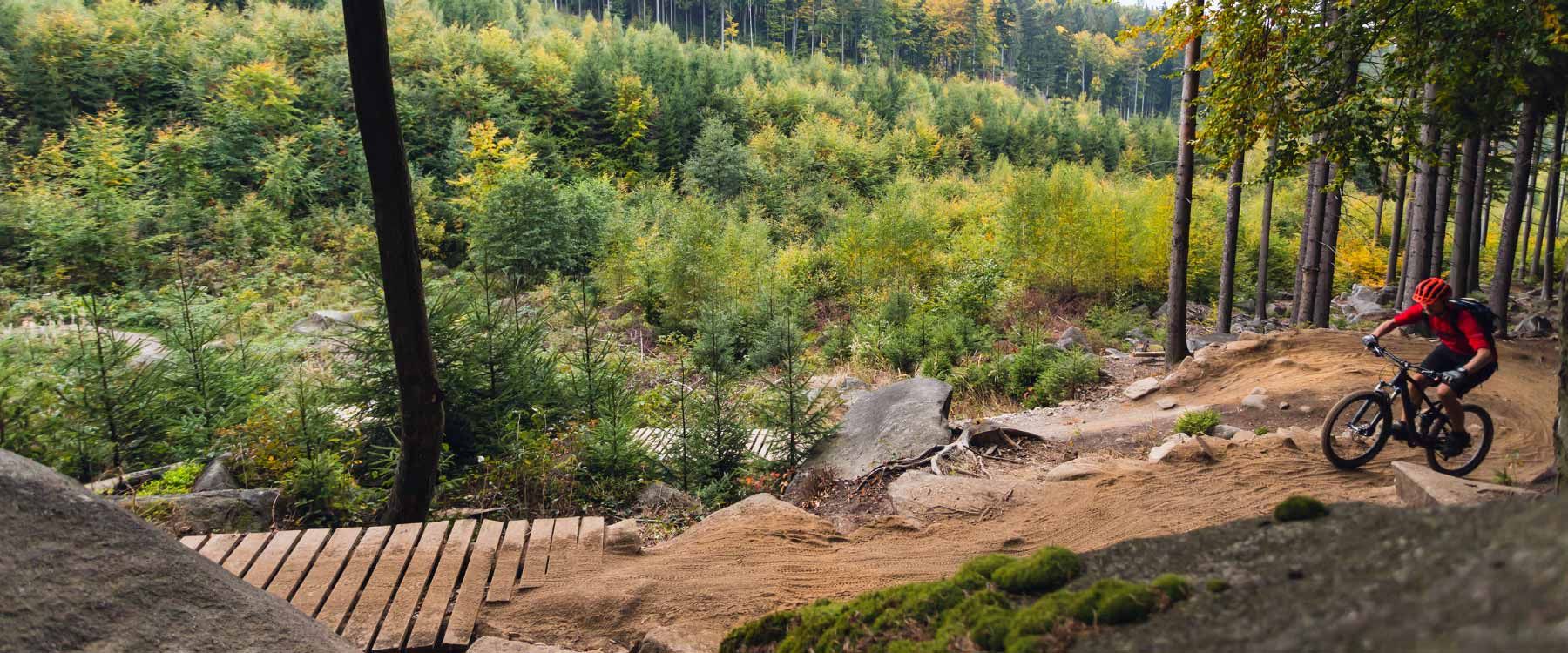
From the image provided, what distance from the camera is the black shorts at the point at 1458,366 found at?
19.0 feet

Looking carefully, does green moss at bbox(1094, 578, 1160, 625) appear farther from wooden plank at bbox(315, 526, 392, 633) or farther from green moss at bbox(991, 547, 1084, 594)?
wooden plank at bbox(315, 526, 392, 633)

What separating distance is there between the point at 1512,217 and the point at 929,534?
1570 centimetres

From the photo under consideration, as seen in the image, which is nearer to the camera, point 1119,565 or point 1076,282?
point 1119,565

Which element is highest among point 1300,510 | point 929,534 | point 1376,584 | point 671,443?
point 1376,584

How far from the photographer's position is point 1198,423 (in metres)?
8.06

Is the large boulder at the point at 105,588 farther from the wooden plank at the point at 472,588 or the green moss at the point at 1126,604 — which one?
the green moss at the point at 1126,604

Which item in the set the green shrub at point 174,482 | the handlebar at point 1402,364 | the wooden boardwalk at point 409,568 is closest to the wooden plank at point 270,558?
the wooden boardwalk at point 409,568

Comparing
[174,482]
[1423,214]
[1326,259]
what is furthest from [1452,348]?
[1326,259]

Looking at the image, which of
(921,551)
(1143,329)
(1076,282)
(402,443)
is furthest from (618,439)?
(1076,282)

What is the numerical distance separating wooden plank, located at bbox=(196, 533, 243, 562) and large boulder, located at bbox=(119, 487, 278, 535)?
98 centimetres

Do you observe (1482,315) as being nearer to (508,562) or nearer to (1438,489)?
(1438,489)

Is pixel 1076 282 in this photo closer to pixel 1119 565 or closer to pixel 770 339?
pixel 770 339

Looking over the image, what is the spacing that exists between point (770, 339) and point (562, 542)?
978cm

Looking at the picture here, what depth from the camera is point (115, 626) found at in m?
2.56
